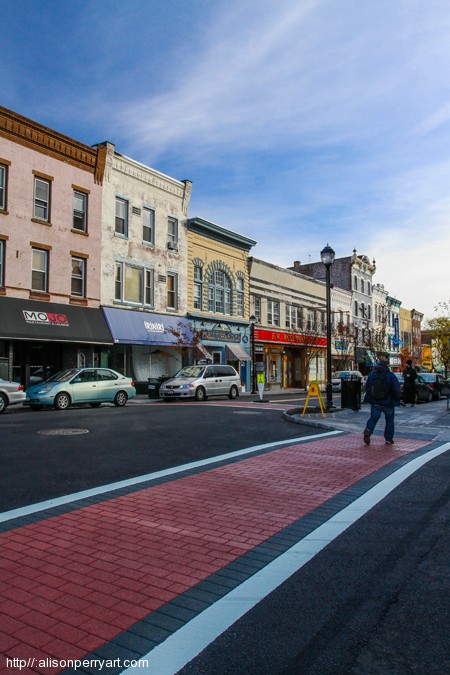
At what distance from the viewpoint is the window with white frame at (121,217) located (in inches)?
1138

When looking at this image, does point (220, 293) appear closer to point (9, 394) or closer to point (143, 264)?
point (143, 264)

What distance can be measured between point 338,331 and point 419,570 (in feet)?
156

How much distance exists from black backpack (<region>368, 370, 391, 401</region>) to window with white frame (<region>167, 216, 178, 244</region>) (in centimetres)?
2351

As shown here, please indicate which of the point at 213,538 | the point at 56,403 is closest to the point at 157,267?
the point at 56,403

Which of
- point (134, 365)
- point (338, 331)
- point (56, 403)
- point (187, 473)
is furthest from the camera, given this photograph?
point (338, 331)

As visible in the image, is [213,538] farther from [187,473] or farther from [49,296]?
[49,296]

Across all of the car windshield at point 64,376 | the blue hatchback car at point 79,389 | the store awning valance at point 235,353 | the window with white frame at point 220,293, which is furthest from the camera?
the store awning valance at point 235,353

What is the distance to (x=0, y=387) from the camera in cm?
1705

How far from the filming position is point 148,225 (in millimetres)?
30812

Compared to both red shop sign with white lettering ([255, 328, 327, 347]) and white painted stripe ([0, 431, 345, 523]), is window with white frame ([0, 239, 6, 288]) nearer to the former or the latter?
white painted stripe ([0, 431, 345, 523])

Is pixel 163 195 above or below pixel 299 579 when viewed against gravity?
above

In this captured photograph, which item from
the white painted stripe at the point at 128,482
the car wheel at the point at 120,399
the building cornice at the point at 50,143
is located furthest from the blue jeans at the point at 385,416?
the building cornice at the point at 50,143

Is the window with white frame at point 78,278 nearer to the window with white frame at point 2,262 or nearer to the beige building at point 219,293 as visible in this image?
the window with white frame at point 2,262

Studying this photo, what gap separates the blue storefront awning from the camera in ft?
89.7
